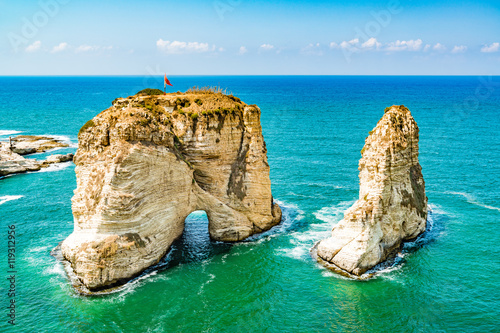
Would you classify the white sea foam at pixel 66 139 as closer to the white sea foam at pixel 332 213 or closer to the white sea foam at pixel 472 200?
the white sea foam at pixel 332 213

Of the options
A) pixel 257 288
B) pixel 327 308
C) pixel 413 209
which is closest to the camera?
pixel 327 308

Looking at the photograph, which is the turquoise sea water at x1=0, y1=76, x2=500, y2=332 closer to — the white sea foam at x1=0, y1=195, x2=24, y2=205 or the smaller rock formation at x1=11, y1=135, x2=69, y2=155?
the white sea foam at x1=0, y1=195, x2=24, y2=205

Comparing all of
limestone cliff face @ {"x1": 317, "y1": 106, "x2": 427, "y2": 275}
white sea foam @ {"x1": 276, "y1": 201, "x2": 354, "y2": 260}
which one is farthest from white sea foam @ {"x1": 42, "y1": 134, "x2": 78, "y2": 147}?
limestone cliff face @ {"x1": 317, "y1": 106, "x2": 427, "y2": 275}

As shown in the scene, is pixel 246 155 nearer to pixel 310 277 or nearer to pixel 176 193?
pixel 176 193

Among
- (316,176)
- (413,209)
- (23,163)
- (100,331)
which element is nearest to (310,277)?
(413,209)

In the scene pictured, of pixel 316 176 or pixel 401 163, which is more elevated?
pixel 401 163

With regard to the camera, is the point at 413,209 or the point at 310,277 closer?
the point at 310,277
